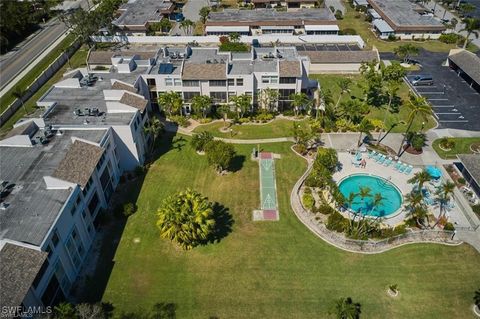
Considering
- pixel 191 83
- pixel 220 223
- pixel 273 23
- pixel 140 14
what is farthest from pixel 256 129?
pixel 140 14

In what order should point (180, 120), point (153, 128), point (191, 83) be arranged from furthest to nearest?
point (180, 120) < point (191, 83) < point (153, 128)

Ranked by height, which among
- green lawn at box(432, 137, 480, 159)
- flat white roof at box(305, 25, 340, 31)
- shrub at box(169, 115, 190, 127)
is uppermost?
flat white roof at box(305, 25, 340, 31)

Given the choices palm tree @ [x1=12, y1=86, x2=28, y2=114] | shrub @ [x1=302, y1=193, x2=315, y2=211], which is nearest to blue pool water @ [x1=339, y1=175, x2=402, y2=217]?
shrub @ [x1=302, y1=193, x2=315, y2=211]

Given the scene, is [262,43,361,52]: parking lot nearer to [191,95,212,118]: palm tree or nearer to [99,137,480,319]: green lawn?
Answer: [191,95,212,118]: palm tree

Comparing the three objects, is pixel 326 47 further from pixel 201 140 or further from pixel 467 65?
pixel 201 140

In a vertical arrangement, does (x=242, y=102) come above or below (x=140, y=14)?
below

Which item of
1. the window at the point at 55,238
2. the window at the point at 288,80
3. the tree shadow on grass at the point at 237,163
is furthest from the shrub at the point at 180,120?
the window at the point at 55,238

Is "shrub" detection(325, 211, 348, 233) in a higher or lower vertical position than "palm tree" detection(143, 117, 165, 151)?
lower

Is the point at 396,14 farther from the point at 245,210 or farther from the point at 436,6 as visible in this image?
the point at 245,210

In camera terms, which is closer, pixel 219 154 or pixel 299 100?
pixel 219 154
